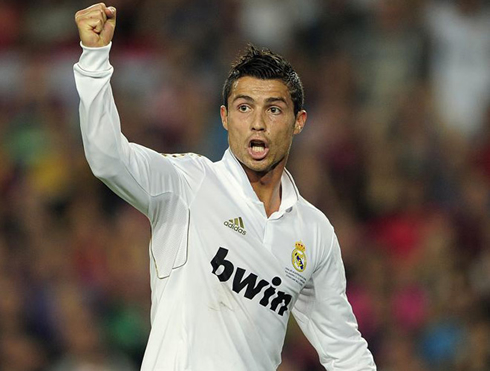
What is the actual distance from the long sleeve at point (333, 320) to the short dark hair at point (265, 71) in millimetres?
688

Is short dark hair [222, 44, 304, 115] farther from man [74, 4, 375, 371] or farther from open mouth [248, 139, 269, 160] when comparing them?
open mouth [248, 139, 269, 160]

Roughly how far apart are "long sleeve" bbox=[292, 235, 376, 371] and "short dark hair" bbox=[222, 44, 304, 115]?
0.69 metres

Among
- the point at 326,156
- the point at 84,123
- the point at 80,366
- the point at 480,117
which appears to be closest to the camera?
the point at 84,123

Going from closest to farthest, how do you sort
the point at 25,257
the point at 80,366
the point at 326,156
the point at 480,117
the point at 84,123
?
the point at 84,123 < the point at 80,366 < the point at 25,257 < the point at 326,156 < the point at 480,117

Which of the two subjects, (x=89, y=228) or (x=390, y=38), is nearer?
(x=89, y=228)

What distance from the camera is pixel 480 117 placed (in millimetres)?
9312

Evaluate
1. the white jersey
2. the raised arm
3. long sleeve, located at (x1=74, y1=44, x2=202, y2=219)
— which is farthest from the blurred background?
the raised arm

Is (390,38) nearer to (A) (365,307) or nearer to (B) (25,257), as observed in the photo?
(A) (365,307)

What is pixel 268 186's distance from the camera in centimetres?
448

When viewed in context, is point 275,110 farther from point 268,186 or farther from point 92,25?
point 92,25

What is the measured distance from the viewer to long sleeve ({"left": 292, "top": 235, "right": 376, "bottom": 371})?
15.0ft

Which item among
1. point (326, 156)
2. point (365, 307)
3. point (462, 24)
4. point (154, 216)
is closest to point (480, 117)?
point (462, 24)

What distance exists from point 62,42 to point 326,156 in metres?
2.76

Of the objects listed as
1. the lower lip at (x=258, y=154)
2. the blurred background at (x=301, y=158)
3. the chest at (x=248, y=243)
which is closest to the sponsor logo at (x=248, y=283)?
the chest at (x=248, y=243)
